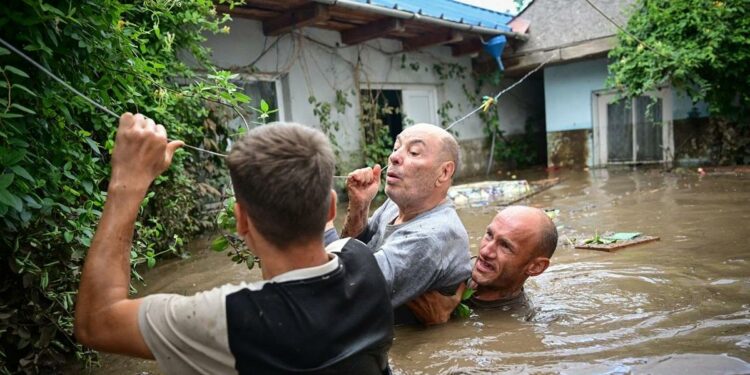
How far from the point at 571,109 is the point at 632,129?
1372mm

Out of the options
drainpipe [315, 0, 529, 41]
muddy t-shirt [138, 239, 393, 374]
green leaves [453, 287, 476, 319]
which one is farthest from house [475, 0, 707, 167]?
muddy t-shirt [138, 239, 393, 374]

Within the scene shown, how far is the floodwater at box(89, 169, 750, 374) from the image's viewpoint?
248cm

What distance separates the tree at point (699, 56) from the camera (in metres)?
8.93

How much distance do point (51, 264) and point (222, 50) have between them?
5546 millimetres

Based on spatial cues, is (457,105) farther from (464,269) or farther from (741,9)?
(464,269)

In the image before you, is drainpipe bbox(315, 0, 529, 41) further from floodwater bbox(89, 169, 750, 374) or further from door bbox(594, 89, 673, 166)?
floodwater bbox(89, 169, 750, 374)

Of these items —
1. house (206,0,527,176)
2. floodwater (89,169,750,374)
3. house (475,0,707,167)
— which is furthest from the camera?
house (475,0,707,167)

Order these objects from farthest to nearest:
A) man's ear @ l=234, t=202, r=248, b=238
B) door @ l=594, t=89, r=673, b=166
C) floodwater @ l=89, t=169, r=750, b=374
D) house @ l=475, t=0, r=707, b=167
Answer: door @ l=594, t=89, r=673, b=166, house @ l=475, t=0, r=707, b=167, floodwater @ l=89, t=169, r=750, b=374, man's ear @ l=234, t=202, r=248, b=238

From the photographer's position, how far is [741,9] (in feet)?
28.7

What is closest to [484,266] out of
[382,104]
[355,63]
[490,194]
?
[490,194]

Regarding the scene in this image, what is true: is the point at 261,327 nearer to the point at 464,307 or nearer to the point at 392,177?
the point at 392,177

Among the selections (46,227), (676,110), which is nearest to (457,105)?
(676,110)

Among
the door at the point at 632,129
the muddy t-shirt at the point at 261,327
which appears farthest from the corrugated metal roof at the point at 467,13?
the muddy t-shirt at the point at 261,327

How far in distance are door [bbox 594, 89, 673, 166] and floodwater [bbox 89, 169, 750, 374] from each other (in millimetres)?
5765
